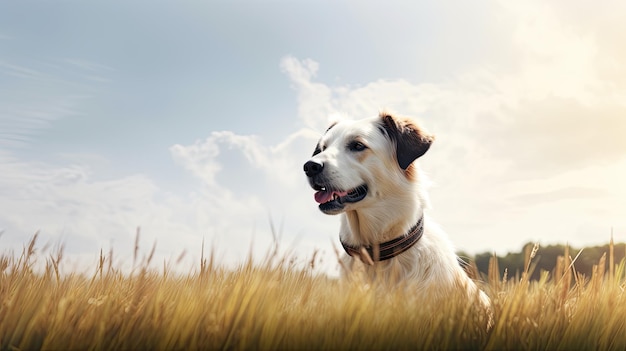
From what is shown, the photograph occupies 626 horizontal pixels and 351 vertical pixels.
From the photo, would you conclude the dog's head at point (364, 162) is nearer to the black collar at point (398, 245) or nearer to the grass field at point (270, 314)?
the black collar at point (398, 245)

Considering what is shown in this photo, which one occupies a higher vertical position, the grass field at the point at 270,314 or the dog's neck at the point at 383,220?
the dog's neck at the point at 383,220

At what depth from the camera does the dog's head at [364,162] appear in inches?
234

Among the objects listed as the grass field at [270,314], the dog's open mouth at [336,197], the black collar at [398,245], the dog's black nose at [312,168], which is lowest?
the grass field at [270,314]

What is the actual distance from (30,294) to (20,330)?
46 centimetres

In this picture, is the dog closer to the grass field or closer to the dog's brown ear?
the dog's brown ear

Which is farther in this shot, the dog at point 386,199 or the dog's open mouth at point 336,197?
the dog's open mouth at point 336,197

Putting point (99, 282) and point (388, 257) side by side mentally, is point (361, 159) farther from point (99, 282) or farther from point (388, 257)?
point (99, 282)

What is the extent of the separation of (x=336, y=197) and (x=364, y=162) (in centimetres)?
47

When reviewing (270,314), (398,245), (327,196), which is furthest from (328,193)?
(270,314)

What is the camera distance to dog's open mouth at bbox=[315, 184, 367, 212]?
19.4 feet

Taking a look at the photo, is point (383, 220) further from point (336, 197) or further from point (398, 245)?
point (336, 197)

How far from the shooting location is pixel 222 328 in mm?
3533

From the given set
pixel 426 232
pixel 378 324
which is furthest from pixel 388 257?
pixel 378 324

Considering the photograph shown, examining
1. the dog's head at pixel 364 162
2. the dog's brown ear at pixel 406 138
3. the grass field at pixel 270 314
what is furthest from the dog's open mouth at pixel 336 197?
the grass field at pixel 270 314
